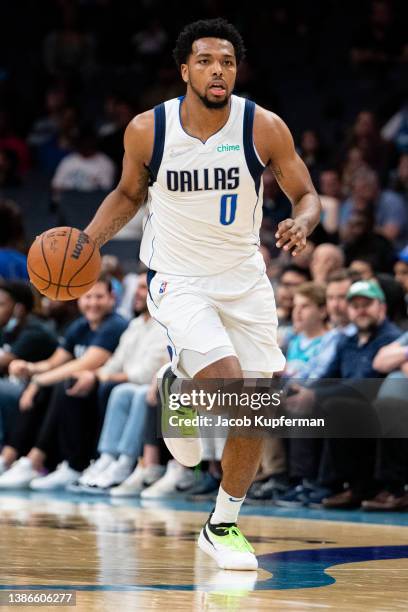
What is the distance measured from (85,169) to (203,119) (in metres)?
9.32

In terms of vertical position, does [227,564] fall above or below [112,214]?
below

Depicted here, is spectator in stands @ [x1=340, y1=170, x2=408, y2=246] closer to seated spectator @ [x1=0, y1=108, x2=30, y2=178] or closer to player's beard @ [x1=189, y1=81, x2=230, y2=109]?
seated spectator @ [x1=0, y1=108, x2=30, y2=178]

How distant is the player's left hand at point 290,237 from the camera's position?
17.7 ft

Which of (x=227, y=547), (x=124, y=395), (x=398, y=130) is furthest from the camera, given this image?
(x=398, y=130)

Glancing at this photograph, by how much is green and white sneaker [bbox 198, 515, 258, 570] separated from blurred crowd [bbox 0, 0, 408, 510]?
281 centimetres

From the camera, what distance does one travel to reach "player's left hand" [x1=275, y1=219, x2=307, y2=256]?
5383 millimetres

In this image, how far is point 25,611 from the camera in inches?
164

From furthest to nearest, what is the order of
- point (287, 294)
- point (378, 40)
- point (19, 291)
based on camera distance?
point (378, 40)
point (19, 291)
point (287, 294)

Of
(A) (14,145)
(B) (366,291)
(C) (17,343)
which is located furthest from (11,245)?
(A) (14,145)

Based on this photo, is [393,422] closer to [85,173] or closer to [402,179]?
[402,179]

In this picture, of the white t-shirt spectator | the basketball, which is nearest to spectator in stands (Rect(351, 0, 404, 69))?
the white t-shirt spectator

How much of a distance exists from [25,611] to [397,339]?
496cm

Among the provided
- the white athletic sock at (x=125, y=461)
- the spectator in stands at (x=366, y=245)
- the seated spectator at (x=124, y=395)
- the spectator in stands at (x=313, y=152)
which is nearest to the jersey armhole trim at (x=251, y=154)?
the seated spectator at (x=124, y=395)

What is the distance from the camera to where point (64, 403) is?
1029 centimetres
